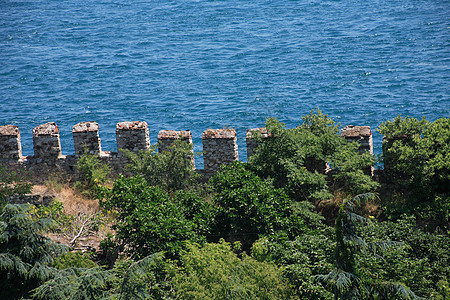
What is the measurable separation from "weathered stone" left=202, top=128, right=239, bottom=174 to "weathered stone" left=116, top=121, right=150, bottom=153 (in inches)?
87.2

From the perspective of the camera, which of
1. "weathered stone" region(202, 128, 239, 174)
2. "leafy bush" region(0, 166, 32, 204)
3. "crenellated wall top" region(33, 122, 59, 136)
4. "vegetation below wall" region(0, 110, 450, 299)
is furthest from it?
"crenellated wall top" region(33, 122, 59, 136)

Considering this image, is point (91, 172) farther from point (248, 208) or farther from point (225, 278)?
point (225, 278)

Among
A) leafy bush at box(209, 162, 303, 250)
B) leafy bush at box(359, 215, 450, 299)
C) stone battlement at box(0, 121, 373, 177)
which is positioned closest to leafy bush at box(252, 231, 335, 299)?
leafy bush at box(209, 162, 303, 250)

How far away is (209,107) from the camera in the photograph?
3644 cm

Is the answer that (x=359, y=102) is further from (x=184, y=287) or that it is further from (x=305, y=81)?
(x=184, y=287)

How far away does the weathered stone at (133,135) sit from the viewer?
20078mm

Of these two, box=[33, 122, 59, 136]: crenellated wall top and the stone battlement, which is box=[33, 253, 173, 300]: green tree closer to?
the stone battlement

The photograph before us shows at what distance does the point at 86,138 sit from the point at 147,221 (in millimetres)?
5766

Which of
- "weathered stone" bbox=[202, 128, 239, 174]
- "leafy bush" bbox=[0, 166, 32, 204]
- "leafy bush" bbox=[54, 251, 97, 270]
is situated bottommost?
"leafy bush" bbox=[54, 251, 97, 270]


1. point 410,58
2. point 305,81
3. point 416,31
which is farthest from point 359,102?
point 416,31

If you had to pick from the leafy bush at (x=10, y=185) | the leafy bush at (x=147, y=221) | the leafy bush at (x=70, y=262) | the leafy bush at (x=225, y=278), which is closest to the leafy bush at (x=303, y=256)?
the leafy bush at (x=225, y=278)

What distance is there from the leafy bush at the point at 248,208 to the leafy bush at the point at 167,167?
1764 mm

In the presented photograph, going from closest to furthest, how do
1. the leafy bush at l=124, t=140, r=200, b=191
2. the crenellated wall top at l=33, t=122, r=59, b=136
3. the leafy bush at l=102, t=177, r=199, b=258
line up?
the leafy bush at l=102, t=177, r=199, b=258 < the leafy bush at l=124, t=140, r=200, b=191 < the crenellated wall top at l=33, t=122, r=59, b=136

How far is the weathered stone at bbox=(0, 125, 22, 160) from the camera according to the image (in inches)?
807
